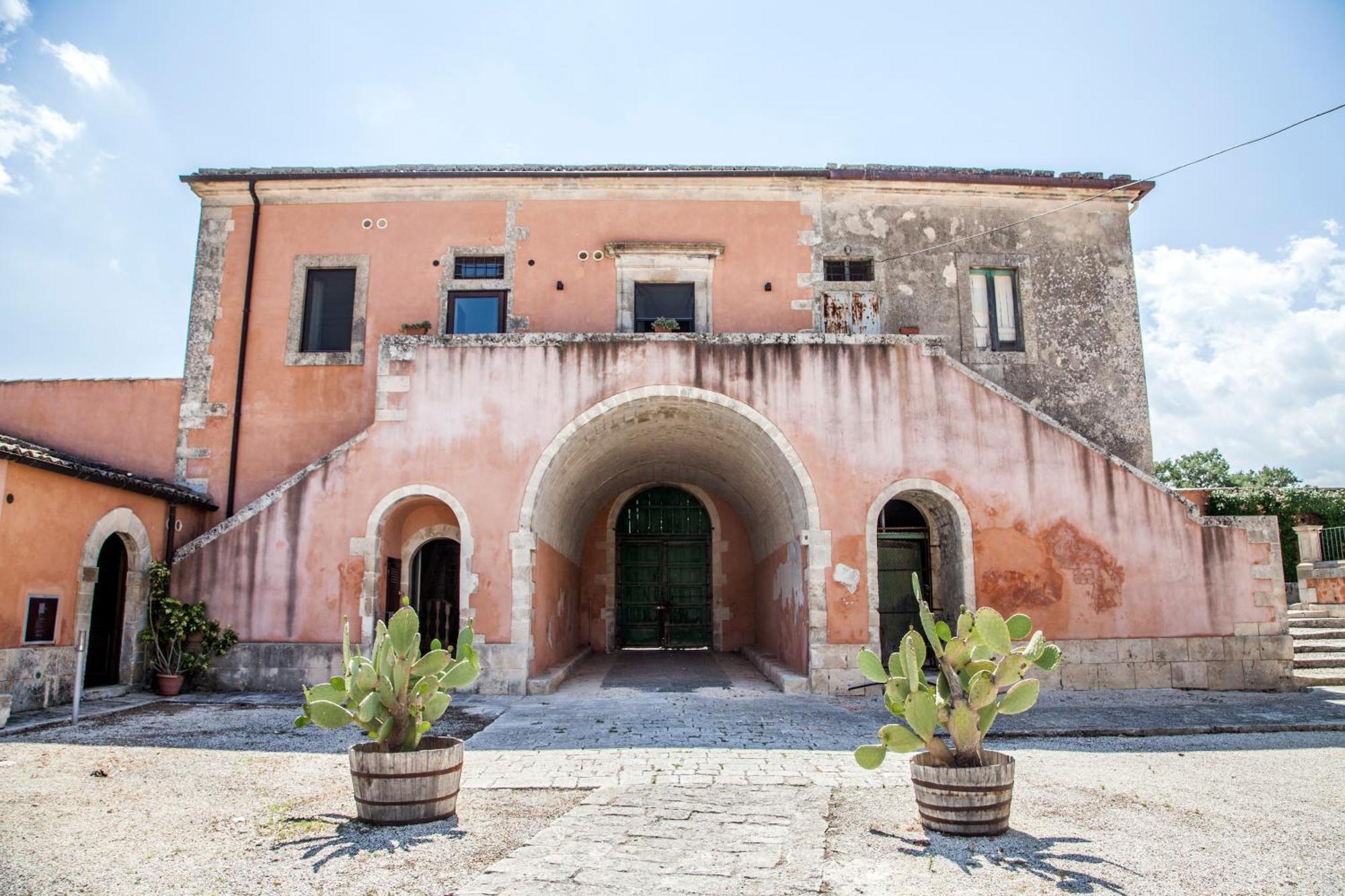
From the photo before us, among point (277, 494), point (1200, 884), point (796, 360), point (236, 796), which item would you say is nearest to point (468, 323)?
point (277, 494)

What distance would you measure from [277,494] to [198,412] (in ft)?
13.7

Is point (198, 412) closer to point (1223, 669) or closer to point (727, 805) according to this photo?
point (727, 805)

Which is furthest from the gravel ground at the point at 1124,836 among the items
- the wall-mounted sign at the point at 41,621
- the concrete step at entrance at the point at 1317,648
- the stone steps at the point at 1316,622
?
the wall-mounted sign at the point at 41,621

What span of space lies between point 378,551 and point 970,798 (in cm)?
1002

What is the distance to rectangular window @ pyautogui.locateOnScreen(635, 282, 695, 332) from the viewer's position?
16984mm

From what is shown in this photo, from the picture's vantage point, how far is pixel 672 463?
1912 cm

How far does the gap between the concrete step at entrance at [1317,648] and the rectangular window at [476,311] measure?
49.0 ft

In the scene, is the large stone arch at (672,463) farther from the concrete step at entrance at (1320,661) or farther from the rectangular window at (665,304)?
the concrete step at entrance at (1320,661)

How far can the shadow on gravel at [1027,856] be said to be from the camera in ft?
16.3

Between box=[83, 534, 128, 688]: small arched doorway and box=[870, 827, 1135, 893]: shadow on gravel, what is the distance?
11690 millimetres

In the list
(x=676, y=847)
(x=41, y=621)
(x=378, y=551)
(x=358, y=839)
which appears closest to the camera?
(x=676, y=847)

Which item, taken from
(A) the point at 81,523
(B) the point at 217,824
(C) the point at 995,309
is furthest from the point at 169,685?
(C) the point at 995,309

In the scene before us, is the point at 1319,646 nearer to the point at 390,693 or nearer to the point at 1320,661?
the point at 1320,661

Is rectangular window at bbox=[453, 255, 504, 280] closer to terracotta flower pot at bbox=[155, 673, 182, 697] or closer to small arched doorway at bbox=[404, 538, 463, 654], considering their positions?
small arched doorway at bbox=[404, 538, 463, 654]
